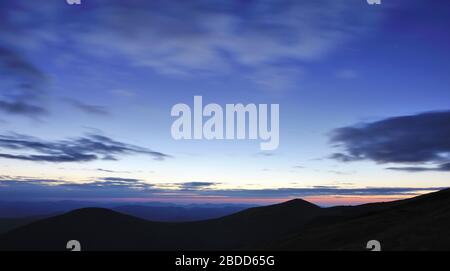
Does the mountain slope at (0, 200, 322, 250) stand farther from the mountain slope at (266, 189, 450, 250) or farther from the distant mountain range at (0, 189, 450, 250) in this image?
the mountain slope at (266, 189, 450, 250)

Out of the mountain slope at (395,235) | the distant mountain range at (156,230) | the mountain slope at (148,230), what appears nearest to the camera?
the mountain slope at (395,235)

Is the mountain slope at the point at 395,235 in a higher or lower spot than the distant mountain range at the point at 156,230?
higher

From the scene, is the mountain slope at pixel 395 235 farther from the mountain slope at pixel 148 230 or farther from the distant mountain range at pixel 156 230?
the mountain slope at pixel 148 230

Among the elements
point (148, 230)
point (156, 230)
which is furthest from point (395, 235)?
point (156, 230)

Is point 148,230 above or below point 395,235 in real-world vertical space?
below

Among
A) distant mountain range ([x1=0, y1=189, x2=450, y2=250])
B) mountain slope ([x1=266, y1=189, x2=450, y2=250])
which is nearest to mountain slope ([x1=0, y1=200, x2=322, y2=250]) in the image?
distant mountain range ([x1=0, y1=189, x2=450, y2=250])

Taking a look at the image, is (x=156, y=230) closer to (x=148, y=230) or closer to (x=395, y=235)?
(x=148, y=230)

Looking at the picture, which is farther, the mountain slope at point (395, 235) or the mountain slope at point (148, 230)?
the mountain slope at point (148, 230)

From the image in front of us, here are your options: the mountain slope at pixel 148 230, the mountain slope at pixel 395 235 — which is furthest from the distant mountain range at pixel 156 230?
the mountain slope at pixel 395 235

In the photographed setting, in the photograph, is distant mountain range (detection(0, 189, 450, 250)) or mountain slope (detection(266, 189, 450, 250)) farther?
distant mountain range (detection(0, 189, 450, 250))

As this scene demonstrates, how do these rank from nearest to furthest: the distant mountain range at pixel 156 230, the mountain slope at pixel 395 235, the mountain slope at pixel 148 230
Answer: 1. the mountain slope at pixel 395 235
2. the distant mountain range at pixel 156 230
3. the mountain slope at pixel 148 230
